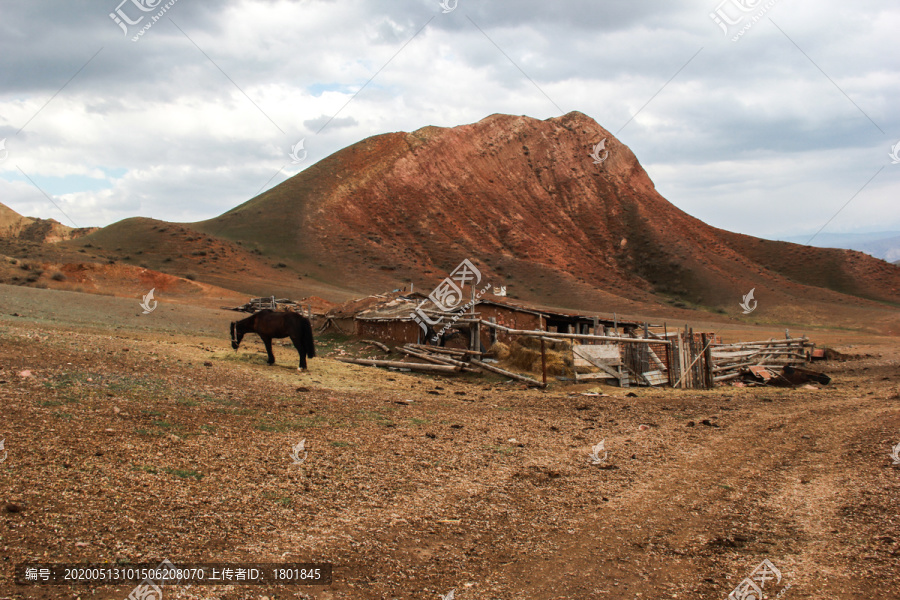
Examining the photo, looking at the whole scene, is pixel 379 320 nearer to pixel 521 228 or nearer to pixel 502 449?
pixel 502 449

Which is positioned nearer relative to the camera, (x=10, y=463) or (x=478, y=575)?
(x=478, y=575)

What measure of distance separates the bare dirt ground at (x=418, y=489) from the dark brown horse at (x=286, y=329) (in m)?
2.69

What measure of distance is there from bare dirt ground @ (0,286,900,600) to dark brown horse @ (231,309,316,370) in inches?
106

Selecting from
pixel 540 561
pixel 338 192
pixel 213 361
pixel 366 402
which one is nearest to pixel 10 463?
pixel 540 561

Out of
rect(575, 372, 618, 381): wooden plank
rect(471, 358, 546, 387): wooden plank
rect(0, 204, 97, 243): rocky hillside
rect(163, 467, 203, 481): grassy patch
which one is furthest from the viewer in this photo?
rect(0, 204, 97, 243): rocky hillside

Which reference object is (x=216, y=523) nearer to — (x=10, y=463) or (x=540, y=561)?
(x=10, y=463)

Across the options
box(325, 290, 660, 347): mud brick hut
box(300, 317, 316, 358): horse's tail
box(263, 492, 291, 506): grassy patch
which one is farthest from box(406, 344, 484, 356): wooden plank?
box(263, 492, 291, 506): grassy patch

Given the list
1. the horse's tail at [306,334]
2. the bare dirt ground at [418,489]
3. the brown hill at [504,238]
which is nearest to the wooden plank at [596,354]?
the bare dirt ground at [418,489]

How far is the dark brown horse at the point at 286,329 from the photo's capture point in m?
14.6

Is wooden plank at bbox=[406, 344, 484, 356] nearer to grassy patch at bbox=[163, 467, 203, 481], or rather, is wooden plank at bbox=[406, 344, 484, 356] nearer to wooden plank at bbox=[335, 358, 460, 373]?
wooden plank at bbox=[335, 358, 460, 373]

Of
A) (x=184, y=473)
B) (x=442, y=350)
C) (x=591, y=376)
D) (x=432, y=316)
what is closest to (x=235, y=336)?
(x=442, y=350)

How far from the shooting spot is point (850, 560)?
5.14 metres

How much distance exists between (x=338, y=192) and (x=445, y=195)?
549 inches

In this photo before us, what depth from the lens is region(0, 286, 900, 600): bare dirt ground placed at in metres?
4.62
